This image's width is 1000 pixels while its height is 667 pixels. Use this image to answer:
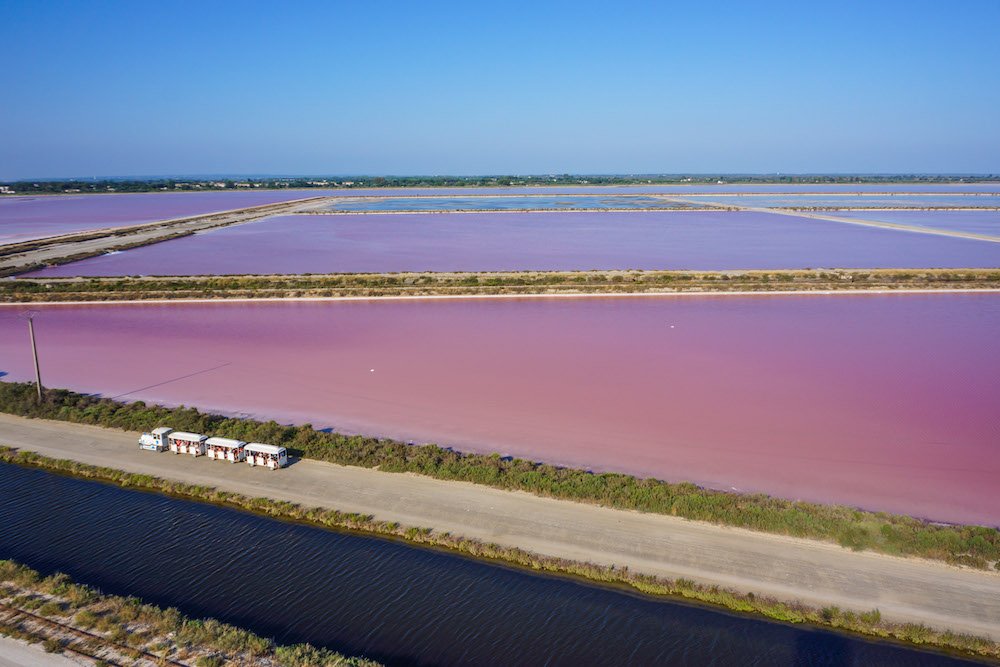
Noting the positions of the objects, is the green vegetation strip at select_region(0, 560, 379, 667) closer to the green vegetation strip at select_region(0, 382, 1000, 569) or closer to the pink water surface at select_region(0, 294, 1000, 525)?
the green vegetation strip at select_region(0, 382, 1000, 569)

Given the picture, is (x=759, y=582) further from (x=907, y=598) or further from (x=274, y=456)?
(x=274, y=456)

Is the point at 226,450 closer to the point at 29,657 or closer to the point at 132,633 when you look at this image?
the point at 132,633

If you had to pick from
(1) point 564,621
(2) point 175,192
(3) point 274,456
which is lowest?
(1) point 564,621

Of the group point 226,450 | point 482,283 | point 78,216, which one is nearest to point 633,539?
point 226,450

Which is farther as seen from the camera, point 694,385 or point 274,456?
point 694,385

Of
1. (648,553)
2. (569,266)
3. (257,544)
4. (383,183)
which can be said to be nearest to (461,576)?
(648,553)

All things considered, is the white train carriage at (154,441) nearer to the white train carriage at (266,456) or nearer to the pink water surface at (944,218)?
the white train carriage at (266,456)
